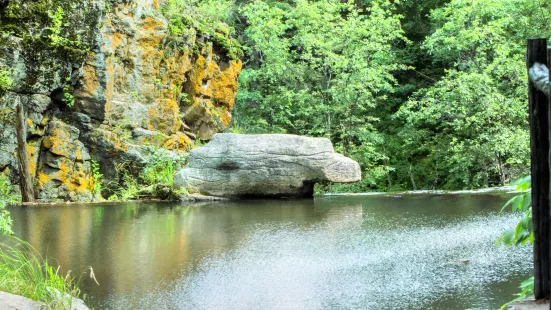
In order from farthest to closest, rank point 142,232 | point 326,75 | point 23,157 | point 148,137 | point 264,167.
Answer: point 326,75
point 148,137
point 23,157
point 264,167
point 142,232

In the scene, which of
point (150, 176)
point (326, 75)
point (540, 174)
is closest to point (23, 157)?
point (150, 176)

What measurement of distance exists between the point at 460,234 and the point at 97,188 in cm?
951

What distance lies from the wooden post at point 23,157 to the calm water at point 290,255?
217cm

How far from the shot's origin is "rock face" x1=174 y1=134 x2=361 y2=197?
12.4m

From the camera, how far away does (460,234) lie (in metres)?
7.73

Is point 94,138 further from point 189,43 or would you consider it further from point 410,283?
point 410,283

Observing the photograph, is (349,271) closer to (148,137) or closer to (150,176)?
(150,176)

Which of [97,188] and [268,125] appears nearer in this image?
[97,188]

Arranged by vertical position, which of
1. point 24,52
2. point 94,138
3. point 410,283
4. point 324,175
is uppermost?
point 24,52

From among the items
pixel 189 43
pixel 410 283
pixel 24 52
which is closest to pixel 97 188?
pixel 24 52

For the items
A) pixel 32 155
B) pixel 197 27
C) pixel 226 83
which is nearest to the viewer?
pixel 32 155

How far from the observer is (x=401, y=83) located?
2144 cm

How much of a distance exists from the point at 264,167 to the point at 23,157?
5.46 metres

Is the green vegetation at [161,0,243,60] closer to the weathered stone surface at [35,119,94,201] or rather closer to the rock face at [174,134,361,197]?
the weathered stone surface at [35,119,94,201]
